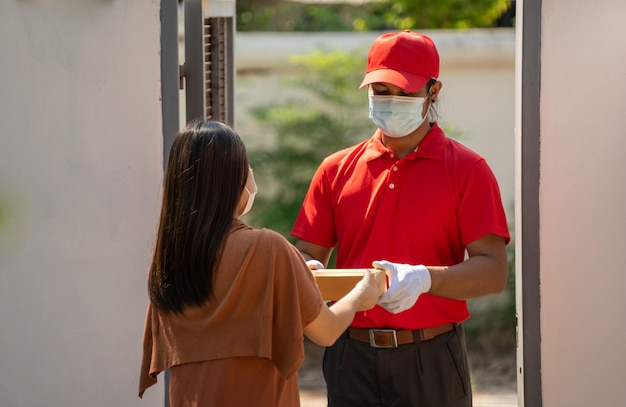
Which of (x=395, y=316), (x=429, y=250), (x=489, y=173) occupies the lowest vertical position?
(x=395, y=316)

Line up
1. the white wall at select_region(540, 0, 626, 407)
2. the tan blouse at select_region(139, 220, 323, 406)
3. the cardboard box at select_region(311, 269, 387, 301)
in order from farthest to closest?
the white wall at select_region(540, 0, 626, 407) < the cardboard box at select_region(311, 269, 387, 301) < the tan blouse at select_region(139, 220, 323, 406)

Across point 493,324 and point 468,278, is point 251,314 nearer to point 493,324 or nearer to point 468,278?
point 468,278

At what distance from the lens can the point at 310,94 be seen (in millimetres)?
7723

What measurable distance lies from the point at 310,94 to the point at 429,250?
4605mm

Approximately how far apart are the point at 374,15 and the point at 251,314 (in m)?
9.06

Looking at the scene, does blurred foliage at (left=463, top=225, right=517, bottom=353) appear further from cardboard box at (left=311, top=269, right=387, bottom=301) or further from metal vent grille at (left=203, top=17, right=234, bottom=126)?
cardboard box at (left=311, top=269, right=387, bottom=301)

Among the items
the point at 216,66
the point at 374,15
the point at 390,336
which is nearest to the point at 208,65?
the point at 216,66

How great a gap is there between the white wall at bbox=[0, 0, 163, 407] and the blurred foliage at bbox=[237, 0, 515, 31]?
21.5 feet

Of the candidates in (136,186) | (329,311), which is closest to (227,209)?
(329,311)

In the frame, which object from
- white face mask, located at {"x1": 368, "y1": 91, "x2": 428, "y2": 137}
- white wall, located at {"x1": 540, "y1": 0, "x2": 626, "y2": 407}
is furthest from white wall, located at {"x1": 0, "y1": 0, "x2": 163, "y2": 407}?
white wall, located at {"x1": 540, "y1": 0, "x2": 626, "y2": 407}

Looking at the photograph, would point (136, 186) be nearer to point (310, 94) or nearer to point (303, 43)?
point (310, 94)

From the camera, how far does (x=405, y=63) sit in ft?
11.0

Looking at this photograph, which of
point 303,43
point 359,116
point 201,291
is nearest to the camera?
point 201,291

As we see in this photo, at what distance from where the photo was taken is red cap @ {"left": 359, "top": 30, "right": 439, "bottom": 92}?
333 centimetres
